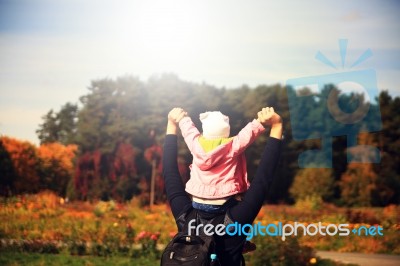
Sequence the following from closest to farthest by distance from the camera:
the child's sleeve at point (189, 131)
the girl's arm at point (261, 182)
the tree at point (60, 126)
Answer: the girl's arm at point (261, 182), the child's sleeve at point (189, 131), the tree at point (60, 126)

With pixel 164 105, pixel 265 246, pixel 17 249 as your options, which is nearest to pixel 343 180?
pixel 164 105

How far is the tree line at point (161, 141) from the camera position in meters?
8.66

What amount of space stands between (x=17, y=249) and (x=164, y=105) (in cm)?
384

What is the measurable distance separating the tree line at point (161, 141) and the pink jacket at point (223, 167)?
5866 millimetres

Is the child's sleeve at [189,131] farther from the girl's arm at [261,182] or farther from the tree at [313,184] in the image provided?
the tree at [313,184]

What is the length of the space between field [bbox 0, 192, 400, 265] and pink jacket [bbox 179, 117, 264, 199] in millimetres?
2999

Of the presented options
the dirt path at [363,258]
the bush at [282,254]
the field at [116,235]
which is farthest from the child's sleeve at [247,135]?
the dirt path at [363,258]

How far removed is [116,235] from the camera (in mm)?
6195

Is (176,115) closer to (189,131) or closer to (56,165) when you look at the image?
(189,131)

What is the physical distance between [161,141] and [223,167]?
22.6ft

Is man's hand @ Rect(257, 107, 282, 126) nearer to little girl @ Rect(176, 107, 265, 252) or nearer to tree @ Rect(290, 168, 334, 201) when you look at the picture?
little girl @ Rect(176, 107, 265, 252)

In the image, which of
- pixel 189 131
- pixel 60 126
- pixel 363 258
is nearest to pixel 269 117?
pixel 189 131

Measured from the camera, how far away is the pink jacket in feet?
7.55

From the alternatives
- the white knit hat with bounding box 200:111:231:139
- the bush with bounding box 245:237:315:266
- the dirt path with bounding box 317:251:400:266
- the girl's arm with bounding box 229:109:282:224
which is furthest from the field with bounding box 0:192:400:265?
the girl's arm with bounding box 229:109:282:224
